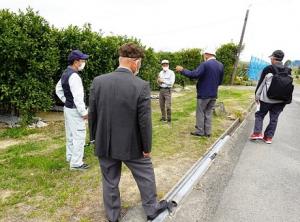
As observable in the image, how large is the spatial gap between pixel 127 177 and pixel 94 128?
67.9 inches

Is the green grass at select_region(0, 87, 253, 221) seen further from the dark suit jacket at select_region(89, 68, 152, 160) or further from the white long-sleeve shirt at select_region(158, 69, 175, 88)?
the white long-sleeve shirt at select_region(158, 69, 175, 88)

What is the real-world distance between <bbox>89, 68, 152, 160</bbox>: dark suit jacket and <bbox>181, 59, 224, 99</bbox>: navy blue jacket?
434 cm

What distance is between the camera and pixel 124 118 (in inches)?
143

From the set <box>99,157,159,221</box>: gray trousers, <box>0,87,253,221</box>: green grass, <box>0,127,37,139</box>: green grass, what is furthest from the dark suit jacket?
<box>0,127,37,139</box>: green grass

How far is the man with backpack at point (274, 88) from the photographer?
25.9 ft

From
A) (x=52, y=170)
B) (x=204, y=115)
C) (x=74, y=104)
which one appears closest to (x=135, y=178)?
(x=74, y=104)

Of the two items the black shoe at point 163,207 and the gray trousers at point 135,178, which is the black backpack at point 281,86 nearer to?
the black shoe at point 163,207

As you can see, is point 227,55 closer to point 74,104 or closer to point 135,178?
point 74,104

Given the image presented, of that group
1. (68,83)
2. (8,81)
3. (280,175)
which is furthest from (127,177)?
(8,81)

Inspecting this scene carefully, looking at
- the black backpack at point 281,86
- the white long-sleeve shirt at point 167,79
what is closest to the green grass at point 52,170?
the white long-sleeve shirt at point 167,79

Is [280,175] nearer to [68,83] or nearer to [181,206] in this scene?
[181,206]

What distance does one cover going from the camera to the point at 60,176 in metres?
5.42

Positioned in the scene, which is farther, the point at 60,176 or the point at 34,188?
the point at 60,176

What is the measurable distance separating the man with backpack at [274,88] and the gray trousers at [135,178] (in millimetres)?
5096
